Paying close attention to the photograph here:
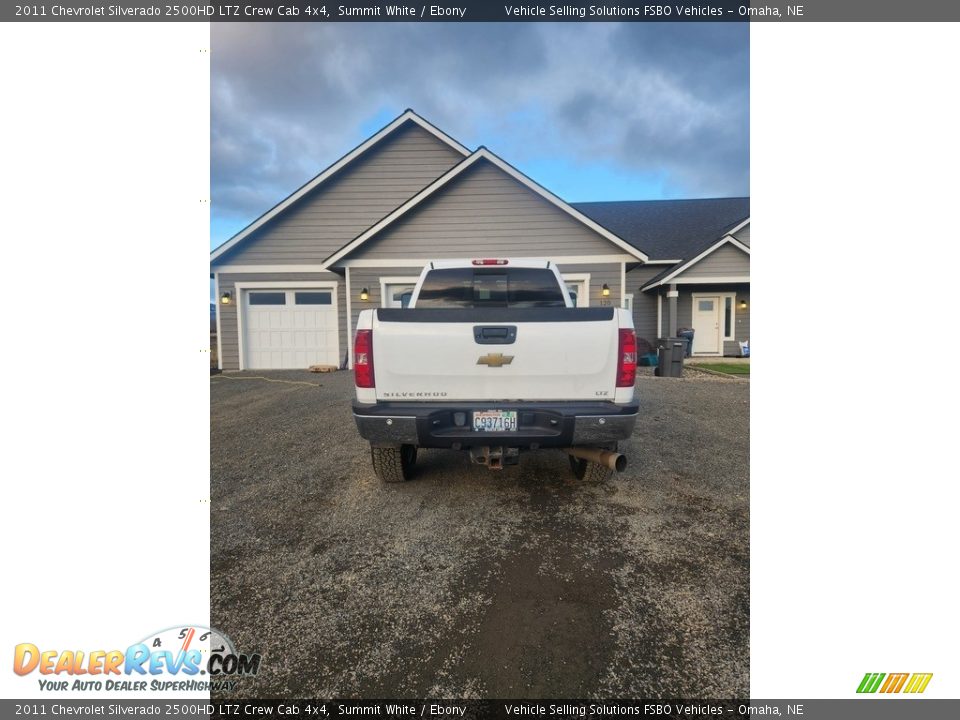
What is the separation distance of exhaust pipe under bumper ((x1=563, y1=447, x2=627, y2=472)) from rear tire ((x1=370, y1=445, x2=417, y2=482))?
140 cm

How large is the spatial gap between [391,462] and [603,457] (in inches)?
71.1

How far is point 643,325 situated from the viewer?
15.5 m

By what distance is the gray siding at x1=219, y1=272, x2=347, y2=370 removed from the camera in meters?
11.7

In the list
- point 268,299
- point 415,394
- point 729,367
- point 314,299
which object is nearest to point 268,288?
point 268,299

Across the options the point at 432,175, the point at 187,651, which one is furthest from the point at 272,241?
the point at 187,651

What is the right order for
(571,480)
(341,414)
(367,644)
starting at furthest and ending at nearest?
1. (341,414)
2. (571,480)
3. (367,644)

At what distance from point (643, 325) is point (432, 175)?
9441mm

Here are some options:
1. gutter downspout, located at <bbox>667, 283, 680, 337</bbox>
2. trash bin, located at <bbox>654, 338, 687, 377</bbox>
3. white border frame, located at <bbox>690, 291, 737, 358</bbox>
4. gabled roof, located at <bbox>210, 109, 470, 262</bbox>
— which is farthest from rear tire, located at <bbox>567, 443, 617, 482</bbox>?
white border frame, located at <bbox>690, 291, 737, 358</bbox>

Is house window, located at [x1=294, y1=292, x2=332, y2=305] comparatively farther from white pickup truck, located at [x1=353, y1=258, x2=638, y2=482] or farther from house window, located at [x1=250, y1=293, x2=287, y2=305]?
white pickup truck, located at [x1=353, y1=258, x2=638, y2=482]

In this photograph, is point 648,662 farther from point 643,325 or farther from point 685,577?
point 643,325

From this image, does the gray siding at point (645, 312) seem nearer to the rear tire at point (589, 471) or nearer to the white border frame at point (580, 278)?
the white border frame at point (580, 278)

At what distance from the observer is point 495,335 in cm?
286

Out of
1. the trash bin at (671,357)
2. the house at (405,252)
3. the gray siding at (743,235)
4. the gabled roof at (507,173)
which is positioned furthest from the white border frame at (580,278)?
the gray siding at (743,235)
